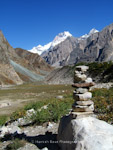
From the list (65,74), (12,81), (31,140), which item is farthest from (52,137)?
(65,74)

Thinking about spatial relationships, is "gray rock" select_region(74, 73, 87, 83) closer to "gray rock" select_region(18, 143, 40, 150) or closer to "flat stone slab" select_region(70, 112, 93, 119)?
"flat stone slab" select_region(70, 112, 93, 119)

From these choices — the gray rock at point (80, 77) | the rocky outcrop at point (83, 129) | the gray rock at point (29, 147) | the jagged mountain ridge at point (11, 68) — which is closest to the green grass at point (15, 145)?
the gray rock at point (29, 147)

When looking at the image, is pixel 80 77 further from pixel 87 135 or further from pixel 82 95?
pixel 87 135

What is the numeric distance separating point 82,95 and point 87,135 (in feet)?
5.80

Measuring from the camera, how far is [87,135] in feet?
19.3

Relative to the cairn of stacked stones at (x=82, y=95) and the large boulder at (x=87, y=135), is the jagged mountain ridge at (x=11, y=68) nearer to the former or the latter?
the cairn of stacked stones at (x=82, y=95)

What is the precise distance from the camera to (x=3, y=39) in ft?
351

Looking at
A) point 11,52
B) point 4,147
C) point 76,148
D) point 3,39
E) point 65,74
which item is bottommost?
point 4,147

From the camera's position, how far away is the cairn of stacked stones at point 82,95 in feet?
23.7

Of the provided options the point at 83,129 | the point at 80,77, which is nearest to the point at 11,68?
the point at 80,77

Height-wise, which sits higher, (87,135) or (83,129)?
(83,129)

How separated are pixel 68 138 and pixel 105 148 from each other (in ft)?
5.27

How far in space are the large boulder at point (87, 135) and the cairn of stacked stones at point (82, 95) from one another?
0.61 metres

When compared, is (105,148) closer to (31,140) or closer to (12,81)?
(31,140)
